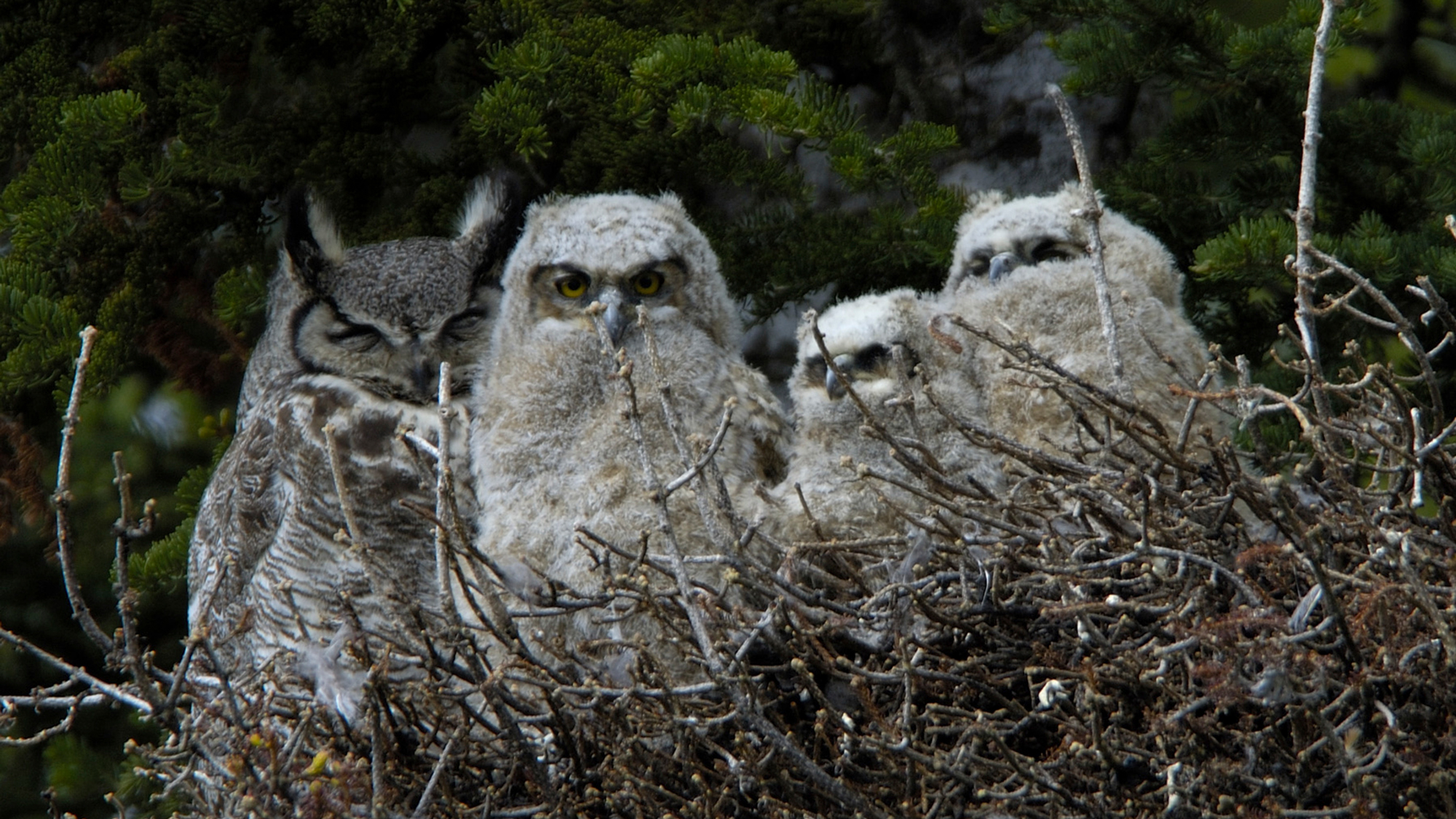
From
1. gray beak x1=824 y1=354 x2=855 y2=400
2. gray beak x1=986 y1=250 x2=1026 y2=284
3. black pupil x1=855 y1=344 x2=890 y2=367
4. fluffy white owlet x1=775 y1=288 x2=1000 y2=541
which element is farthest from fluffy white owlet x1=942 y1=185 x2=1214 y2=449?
gray beak x1=824 y1=354 x2=855 y2=400

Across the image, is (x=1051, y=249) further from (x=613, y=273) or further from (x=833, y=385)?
(x=613, y=273)

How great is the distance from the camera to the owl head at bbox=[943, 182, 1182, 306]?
120 inches

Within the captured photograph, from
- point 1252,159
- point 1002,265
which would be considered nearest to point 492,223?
point 1002,265

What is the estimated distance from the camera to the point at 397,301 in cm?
315

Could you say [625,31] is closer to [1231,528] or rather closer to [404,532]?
[404,532]

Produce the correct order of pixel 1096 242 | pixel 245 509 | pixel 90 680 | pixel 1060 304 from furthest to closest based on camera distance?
pixel 245 509 < pixel 1060 304 < pixel 1096 242 < pixel 90 680

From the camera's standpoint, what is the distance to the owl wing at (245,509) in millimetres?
3195

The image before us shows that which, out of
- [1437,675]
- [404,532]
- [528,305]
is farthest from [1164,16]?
[404,532]

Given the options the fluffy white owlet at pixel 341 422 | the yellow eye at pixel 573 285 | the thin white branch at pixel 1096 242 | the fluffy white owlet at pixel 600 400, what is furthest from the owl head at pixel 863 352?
the fluffy white owlet at pixel 341 422

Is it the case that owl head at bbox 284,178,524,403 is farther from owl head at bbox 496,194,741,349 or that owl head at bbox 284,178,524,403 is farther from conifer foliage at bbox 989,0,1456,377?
conifer foliage at bbox 989,0,1456,377

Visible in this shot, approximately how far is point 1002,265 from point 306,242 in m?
1.65

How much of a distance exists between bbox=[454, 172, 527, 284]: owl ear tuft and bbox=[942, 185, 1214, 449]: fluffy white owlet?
3.45 feet

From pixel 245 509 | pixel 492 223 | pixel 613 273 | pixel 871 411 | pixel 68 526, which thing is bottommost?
pixel 245 509

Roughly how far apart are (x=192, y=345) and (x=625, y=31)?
1526mm
